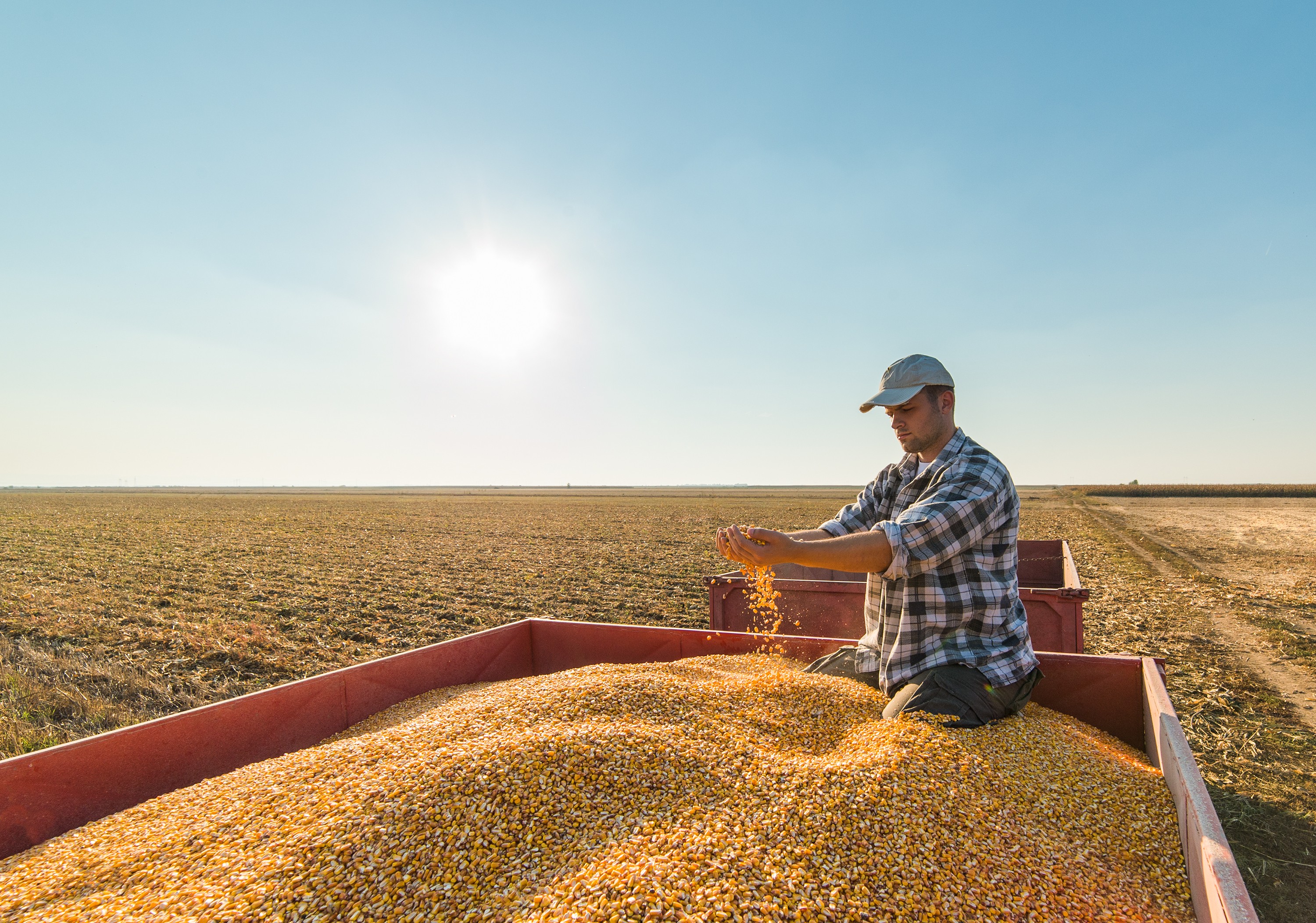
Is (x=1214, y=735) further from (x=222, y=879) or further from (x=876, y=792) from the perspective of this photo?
(x=222, y=879)

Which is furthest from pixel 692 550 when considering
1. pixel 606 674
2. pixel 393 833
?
pixel 393 833

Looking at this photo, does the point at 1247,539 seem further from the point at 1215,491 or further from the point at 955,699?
the point at 1215,491

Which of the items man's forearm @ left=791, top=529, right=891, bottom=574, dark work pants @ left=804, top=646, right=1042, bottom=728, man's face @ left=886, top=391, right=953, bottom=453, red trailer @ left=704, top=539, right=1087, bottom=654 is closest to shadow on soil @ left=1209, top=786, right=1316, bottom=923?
red trailer @ left=704, top=539, right=1087, bottom=654

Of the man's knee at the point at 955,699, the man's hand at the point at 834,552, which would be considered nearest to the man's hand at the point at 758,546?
the man's hand at the point at 834,552

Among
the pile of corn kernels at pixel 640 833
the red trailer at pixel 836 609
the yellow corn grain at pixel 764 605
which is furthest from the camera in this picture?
the red trailer at pixel 836 609

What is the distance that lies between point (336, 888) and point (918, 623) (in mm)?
2494

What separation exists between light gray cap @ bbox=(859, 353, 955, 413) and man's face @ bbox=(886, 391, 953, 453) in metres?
0.05

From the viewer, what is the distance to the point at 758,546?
2961 millimetres

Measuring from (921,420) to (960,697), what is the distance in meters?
1.26

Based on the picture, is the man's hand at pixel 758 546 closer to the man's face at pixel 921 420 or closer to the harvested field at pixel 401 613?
the man's face at pixel 921 420

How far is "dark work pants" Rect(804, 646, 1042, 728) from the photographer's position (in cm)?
283

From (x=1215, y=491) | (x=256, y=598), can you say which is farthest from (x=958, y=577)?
(x=1215, y=491)

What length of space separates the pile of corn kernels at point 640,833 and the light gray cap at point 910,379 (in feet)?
4.72

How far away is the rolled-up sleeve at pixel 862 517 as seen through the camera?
12.5 feet
